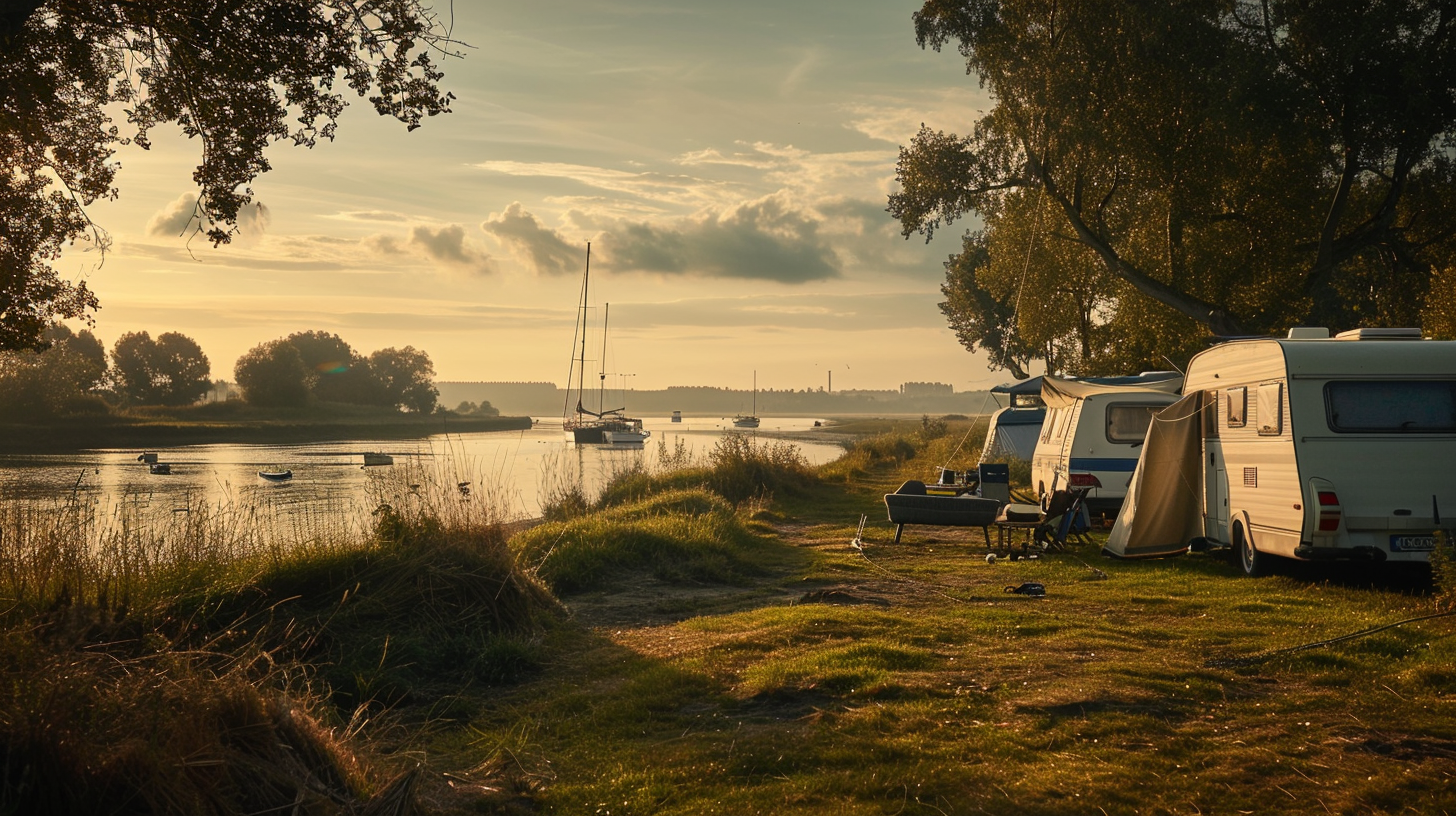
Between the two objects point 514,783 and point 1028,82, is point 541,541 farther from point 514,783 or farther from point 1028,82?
point 1028,82

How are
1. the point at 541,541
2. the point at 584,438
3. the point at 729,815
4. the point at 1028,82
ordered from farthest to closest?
the point at 584,438, the point at 1028,82, the point at 541,541, the point at 729,815

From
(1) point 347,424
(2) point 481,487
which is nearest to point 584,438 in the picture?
(1) point 347,424

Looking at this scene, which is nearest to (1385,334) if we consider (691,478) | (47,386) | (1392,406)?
(1392,406)

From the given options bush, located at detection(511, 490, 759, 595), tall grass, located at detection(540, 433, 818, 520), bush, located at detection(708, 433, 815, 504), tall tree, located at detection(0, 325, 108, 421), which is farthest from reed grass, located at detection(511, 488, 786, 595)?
tall tree, located at detection(0, 325, 108, 421)

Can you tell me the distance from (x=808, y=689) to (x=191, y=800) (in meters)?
3.94

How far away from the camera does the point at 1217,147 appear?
20.5 m

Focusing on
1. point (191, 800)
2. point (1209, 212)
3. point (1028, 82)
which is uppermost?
point (1028, 82)

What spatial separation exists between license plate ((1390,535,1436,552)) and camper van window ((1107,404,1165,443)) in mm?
6366

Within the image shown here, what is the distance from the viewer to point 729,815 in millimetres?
4852

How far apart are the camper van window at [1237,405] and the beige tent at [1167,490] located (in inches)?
49.5

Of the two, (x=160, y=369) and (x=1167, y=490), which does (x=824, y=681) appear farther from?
(x=160, y=369)

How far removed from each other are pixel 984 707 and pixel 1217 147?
17580mm

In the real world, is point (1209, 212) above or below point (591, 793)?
above

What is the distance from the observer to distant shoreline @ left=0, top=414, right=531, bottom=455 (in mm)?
63750
